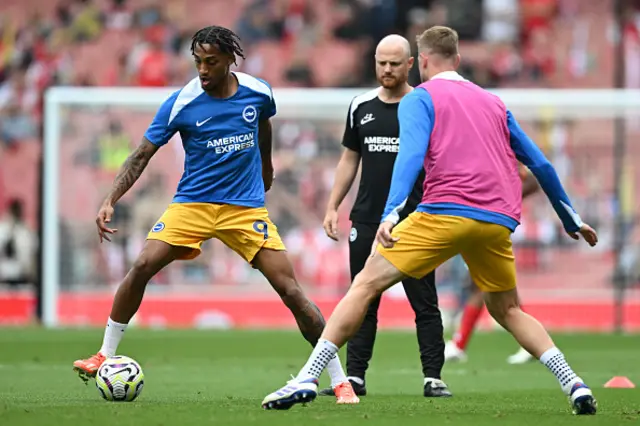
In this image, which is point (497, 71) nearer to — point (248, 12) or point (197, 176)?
point (248, 12)

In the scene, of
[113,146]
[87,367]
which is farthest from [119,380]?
[113,146]

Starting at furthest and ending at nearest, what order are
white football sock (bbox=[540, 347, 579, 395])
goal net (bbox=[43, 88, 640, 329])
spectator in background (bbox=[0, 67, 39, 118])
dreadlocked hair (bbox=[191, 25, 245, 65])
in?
spectator in background (bbox=[0, 67, 39, 118]) < goal net (bbox=[43, 88, 640, 329]) < dreadlocked hair (bbox=[191, 25, 245, 65]) < white football sock (bbox=[540, 347, 579, 395])

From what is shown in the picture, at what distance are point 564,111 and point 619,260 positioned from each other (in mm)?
2641

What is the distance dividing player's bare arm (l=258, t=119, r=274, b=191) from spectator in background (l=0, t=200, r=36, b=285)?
13318 mm

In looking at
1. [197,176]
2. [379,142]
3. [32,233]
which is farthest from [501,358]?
[32,233]

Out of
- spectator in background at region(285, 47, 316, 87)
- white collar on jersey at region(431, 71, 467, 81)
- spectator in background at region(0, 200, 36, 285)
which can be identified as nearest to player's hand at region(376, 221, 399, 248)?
white collar on jersey at region(431, 71, 467, 81)

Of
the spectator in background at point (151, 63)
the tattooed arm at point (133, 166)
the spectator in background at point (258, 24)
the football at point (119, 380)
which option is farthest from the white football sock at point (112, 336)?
the spectator in background at point (258, 24)

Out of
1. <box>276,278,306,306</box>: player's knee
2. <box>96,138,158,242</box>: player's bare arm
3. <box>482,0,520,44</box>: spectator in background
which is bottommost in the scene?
<box>276,278,306,306</box>: player's knee

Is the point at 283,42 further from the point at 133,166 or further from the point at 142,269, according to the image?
the point at 142,269

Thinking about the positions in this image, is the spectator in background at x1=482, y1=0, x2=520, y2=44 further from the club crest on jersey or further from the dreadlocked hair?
the dreadlocked hair

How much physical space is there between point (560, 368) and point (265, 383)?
3.47m

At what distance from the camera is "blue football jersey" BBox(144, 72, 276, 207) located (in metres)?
8.85

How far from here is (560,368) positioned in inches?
308

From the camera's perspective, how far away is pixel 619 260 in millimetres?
20750
